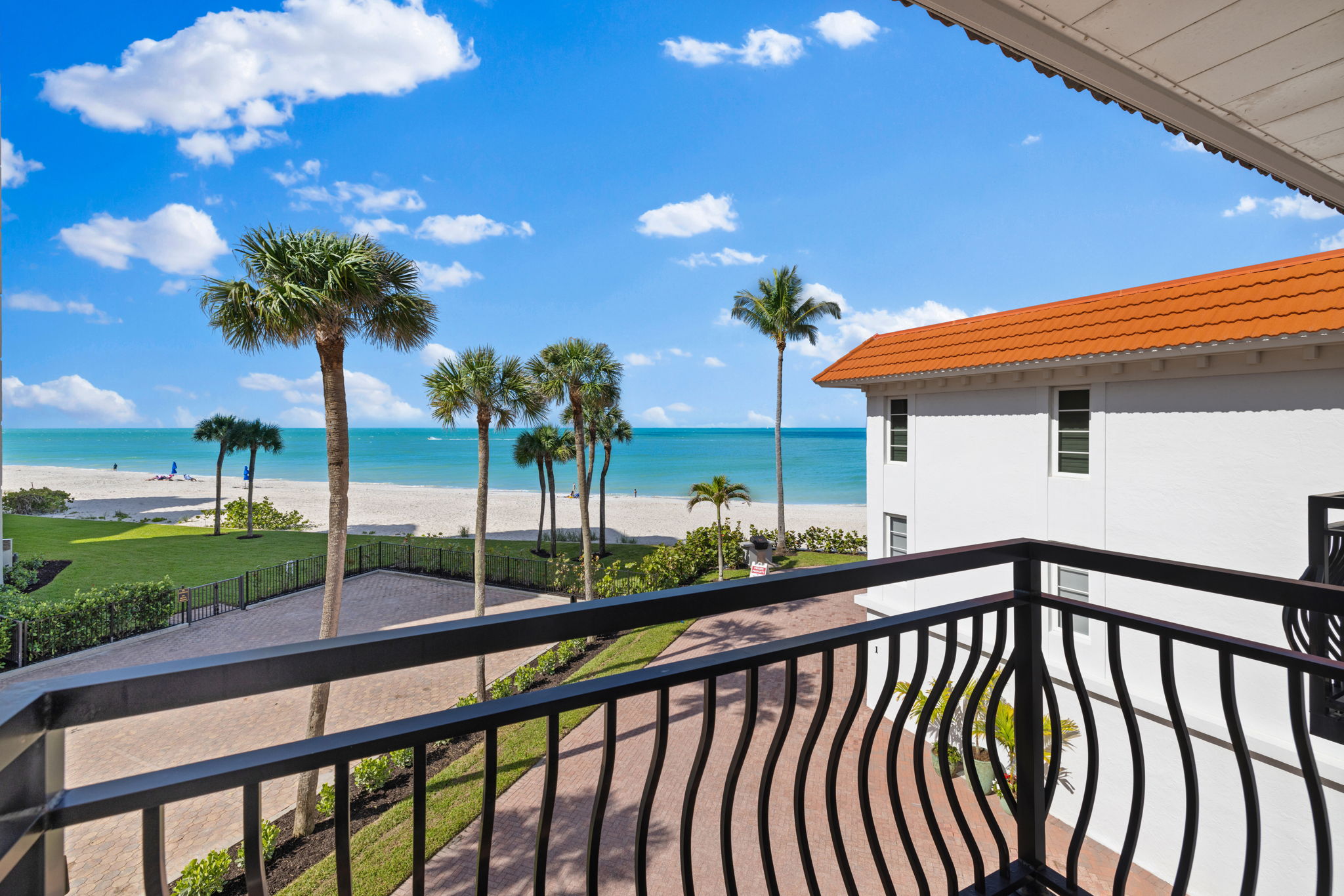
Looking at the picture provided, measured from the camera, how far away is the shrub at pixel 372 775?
741 cm

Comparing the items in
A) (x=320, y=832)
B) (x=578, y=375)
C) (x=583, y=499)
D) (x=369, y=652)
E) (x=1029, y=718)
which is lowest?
(x=320, y=832)

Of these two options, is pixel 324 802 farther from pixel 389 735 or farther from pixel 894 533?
pixel 894 533

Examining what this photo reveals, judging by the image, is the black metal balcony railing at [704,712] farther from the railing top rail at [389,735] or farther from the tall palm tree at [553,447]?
the tall palm tree at [553,447]

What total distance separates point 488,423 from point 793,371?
10678cm

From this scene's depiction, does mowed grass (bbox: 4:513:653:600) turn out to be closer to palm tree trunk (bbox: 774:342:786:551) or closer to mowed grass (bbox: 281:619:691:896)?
palm tree trunk (bbox: 774:342:786:551)

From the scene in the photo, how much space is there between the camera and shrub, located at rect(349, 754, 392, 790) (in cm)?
741

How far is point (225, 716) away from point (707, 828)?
316 inches

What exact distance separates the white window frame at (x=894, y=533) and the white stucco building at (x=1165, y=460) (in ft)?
1.35

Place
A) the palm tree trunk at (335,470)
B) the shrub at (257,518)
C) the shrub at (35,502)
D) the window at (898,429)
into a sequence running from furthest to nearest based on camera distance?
the shrub at (35,502) < the shrub at (257,518) < the window at (898,429) < the palm tree trunk at (335,470)

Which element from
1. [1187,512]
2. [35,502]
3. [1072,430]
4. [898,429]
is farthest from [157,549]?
[1187,512]

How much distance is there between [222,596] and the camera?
15.0m

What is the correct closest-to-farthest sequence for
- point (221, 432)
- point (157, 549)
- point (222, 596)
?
point (222, 596), point (157, 549), point (221, 432)

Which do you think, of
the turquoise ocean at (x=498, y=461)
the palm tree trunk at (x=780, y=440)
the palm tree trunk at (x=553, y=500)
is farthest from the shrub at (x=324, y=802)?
the turquoise ocean at (x=498, y=461)

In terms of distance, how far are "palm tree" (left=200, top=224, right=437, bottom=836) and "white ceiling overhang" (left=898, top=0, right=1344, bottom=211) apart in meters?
7.45
